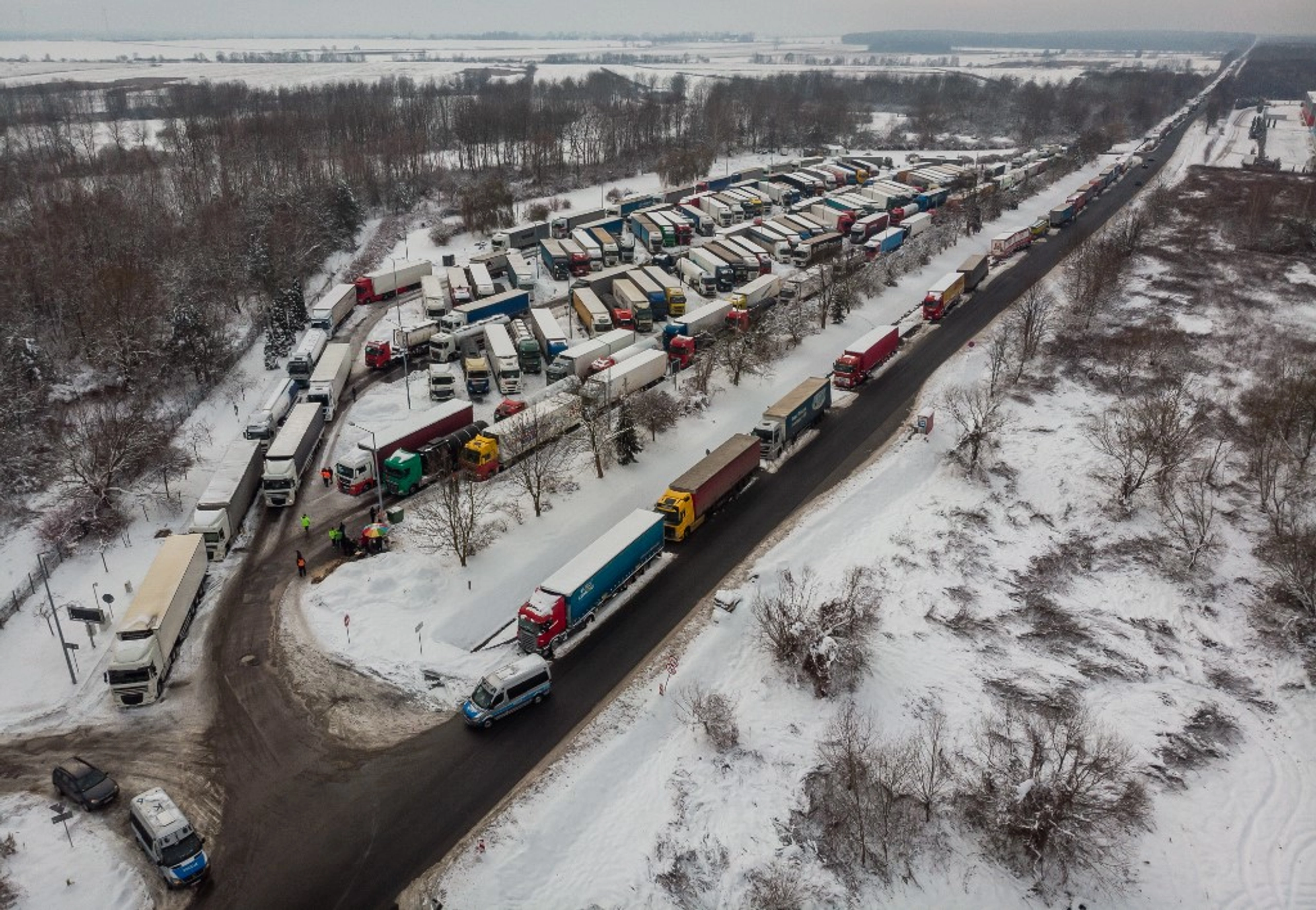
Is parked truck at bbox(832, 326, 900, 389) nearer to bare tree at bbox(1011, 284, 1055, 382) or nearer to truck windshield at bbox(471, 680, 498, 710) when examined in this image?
bare tree at bbox(1011, 284, 1055, 382)

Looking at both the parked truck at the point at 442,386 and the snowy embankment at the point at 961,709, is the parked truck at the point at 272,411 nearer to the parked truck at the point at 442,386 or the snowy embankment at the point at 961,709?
the parked truck at the point at 442,386

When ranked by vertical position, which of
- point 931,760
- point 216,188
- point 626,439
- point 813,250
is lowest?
point 931,760

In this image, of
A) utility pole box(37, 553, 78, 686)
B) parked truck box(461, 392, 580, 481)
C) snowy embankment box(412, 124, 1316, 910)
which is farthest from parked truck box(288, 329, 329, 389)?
snowy embankment box(412, 124, 1316, 910)

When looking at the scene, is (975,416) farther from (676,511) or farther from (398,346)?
(398,346)

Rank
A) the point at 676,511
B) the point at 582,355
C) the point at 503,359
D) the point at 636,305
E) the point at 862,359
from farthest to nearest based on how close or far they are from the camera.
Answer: the point at 636,305 < the point at 862,359 < the point at 582,355 < the point at 503,359 < the point at 676,511

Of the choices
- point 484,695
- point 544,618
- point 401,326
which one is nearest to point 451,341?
point 401,326

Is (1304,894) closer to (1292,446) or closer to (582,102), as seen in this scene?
(1292,446)

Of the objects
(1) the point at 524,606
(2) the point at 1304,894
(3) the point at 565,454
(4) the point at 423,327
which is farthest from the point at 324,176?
(2) the point at 1304,894
